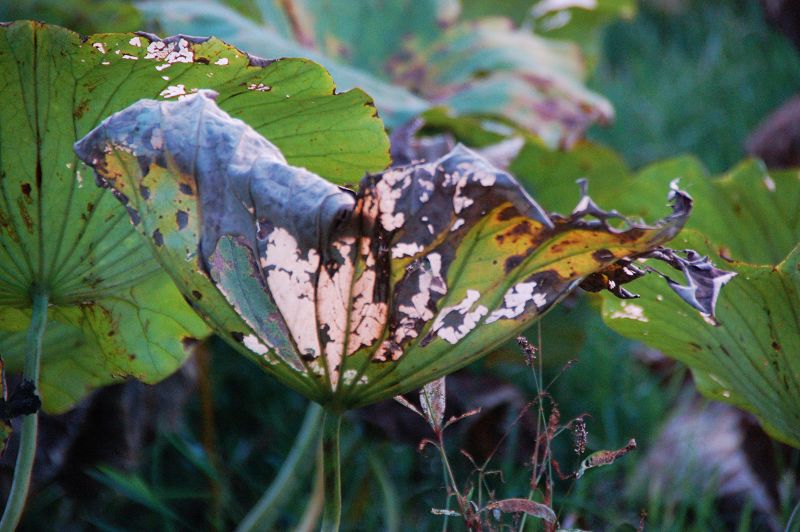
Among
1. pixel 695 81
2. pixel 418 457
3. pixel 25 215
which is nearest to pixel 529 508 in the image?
pixel 25 215

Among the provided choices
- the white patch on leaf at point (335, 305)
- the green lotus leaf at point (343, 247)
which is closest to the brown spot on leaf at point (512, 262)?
the green lotus leaf at point (343, 247)

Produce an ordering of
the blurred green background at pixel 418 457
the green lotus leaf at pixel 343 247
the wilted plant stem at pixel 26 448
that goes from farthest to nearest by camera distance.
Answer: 1. the blurred green background at pixel 418 457
2. the wilted plant stem at pixel 26 448
3. the green lotus leaf at pixel 343 247

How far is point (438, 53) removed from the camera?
6.18ft

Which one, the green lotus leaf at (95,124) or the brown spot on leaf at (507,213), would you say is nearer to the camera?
the brown spot on leaf at (507,213)

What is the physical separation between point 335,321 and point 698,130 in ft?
8.26

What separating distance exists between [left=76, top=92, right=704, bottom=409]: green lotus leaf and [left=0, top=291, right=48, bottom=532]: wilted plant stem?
15cm

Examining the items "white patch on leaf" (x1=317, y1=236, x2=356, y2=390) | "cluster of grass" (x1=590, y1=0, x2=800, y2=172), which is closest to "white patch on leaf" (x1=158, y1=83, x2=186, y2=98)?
"white patch on leaf" (x1=317, y1=236, x2=356, y2=390)

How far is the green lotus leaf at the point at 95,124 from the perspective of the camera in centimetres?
66

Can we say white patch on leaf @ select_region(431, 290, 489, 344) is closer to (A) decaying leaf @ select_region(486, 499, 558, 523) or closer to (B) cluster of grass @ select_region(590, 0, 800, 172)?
(A) decaying leaf @ select_region(486, 499, 558, 523)

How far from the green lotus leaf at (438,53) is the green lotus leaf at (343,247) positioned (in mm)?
850

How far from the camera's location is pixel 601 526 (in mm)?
1289

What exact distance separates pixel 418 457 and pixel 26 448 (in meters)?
1.04

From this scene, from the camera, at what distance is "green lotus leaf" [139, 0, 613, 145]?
1.54 m

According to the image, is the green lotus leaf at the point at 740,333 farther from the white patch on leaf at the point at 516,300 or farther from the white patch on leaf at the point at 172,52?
the white patch on leaf at the point at 172,52
